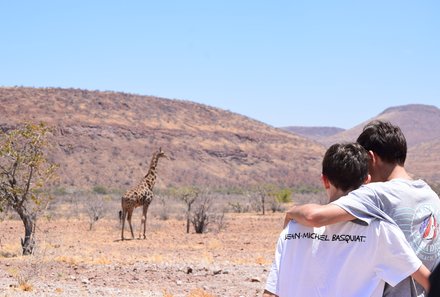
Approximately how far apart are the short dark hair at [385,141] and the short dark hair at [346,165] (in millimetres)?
179

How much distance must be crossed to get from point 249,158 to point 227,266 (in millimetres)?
64355

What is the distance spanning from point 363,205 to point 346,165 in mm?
212

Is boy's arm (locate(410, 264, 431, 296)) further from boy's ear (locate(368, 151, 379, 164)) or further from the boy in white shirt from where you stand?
boy's ear (locate(368, 151, 379, 164))

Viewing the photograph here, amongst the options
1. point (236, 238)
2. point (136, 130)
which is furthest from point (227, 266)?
point (136, 130)

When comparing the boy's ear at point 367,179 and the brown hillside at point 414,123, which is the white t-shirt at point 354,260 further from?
the brown hillside at point 414,123

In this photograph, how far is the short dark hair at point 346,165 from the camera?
3463 millimetres

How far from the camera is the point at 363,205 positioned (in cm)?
338

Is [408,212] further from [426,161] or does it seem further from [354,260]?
[426,161]

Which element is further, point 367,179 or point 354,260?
point 367,179

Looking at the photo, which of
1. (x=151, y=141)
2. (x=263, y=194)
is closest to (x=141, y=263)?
(x=263, y=194)

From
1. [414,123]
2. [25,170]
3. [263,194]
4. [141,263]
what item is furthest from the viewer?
→ [414,123]

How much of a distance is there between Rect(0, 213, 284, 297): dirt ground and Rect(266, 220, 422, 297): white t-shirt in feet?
19.1

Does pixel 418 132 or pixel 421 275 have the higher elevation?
pixel 418 132

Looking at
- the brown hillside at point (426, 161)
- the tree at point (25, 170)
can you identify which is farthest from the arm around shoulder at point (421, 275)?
the brown hillside at point (426, 161)
